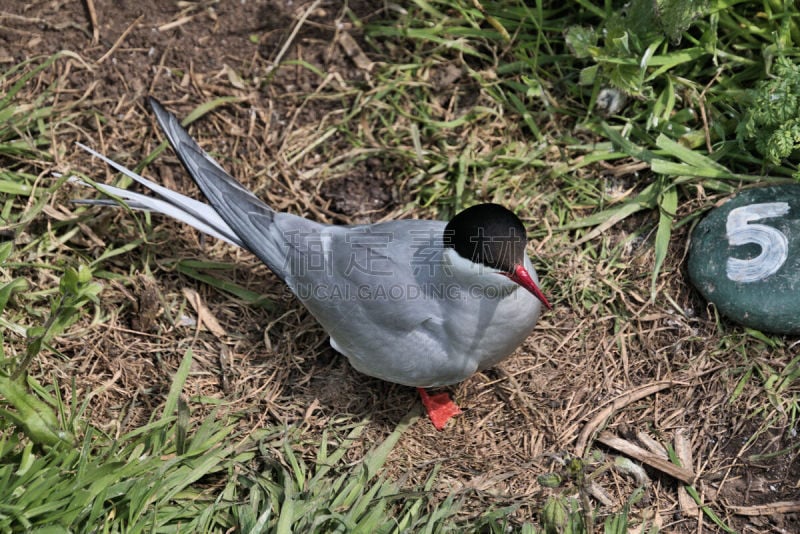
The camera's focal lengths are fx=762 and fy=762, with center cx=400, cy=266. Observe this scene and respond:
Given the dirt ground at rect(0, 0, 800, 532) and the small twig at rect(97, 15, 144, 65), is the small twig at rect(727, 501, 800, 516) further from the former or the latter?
the small twig at rect(97, 15, 144, 65)

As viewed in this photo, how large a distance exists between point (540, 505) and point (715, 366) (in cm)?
107

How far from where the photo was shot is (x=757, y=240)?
11.7 ft

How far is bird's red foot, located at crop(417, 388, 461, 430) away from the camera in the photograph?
360 cm

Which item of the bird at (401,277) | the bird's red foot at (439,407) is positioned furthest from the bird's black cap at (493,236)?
the bird's red foot at (439,407)

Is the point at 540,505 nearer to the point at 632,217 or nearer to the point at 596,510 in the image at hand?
the point at 596,510

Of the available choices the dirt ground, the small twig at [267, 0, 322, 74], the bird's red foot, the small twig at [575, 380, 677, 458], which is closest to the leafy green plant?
the dirt ground

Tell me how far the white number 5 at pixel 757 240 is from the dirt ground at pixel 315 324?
0.27 metres

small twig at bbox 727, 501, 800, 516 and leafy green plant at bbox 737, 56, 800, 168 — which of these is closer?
small twig at bbox 727, 501, 800, 516

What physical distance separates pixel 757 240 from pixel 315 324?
218cm

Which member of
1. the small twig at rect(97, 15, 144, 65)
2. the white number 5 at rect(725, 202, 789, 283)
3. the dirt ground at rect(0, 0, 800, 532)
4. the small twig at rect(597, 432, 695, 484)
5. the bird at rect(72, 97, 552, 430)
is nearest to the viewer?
the bird at rect(72, 97, 552, 430)

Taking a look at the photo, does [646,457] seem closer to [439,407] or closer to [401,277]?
[439,407]

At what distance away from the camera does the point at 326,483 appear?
3.29m

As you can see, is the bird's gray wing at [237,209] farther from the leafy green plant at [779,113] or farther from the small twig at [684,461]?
the leafy green plant at [779,113]

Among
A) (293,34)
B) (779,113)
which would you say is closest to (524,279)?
(779,113)
